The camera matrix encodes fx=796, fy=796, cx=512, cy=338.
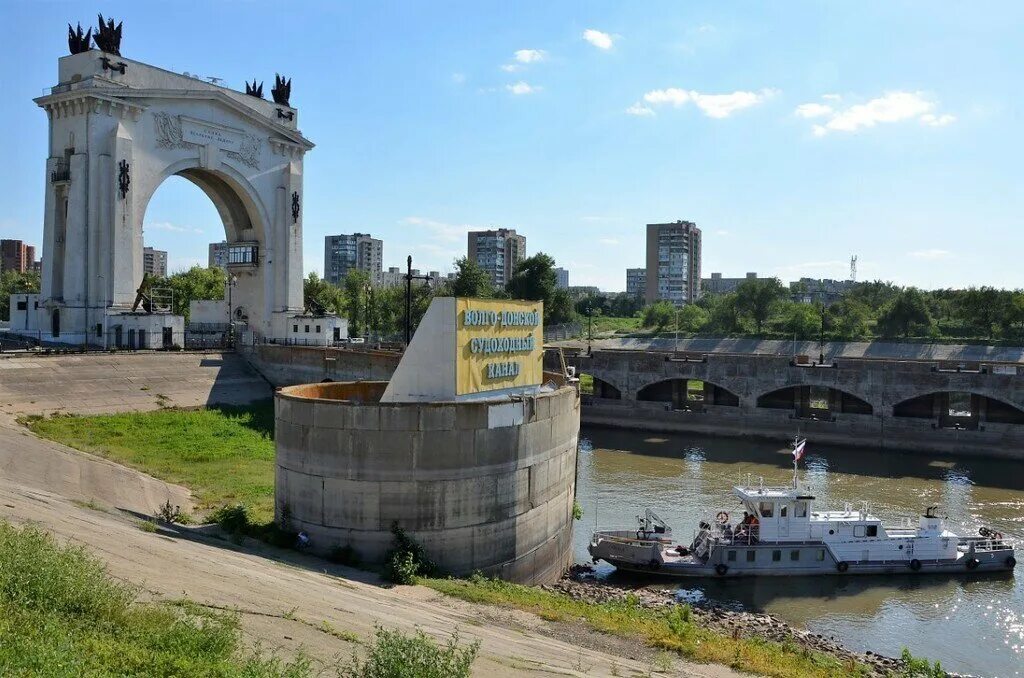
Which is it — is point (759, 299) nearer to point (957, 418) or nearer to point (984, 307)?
point (984, 307)

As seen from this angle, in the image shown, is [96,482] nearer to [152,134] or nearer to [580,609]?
[580,609]

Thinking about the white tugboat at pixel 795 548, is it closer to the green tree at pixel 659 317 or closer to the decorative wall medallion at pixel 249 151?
the decorative wall medallion at pixel 249 151

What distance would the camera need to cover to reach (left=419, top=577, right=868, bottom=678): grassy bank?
18.1m

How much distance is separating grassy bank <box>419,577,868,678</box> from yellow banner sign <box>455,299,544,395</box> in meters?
5.80

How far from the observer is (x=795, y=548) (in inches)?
1159

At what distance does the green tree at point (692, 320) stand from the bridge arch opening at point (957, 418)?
64.6 m

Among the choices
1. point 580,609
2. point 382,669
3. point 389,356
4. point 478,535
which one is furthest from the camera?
point 389,356

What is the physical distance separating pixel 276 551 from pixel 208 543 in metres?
1.82

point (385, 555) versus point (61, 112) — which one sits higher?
point (61, 112)

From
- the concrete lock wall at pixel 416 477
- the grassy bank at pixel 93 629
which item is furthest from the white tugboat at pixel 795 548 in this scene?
the grassy bank at pixel 93 629

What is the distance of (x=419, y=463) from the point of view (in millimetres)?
22094

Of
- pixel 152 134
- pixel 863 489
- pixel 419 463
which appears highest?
pixel 152 134

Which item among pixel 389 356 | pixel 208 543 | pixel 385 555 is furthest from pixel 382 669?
pixel 389 356

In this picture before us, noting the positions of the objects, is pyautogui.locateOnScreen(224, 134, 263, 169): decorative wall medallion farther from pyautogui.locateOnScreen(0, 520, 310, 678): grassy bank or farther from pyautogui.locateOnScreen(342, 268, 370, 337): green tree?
pyautogui.locateOnScreen(0, 520, 310, 678): grassy bank
